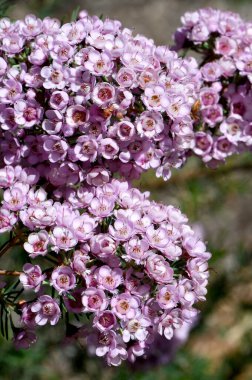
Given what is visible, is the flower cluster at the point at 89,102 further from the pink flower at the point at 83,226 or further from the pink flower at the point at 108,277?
the pink flower at the point at 108,277

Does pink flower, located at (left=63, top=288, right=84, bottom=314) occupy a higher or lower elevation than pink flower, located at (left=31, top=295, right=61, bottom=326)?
higher

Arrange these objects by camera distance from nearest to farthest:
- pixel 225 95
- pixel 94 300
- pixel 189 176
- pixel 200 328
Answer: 1. pixel 94 300
2. pixel 225 95
3. pixel 189 176
4. pixel 200 328

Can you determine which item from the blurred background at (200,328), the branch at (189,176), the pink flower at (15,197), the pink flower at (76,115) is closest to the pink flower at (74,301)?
the pink flower at (15,197)

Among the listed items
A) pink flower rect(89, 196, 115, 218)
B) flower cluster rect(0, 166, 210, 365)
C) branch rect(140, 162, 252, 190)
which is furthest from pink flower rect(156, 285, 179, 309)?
branch rect(140, 162, 252, 190)

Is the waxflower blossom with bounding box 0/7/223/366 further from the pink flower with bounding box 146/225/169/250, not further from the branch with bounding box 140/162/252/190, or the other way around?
the branch with bounding box 140/162/252/190

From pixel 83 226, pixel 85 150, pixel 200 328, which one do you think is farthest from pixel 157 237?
pixel 200 328

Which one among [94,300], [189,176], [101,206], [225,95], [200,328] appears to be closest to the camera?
[94,300]

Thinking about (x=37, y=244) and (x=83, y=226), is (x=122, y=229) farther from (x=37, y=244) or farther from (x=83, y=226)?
(x=37, y=244)
